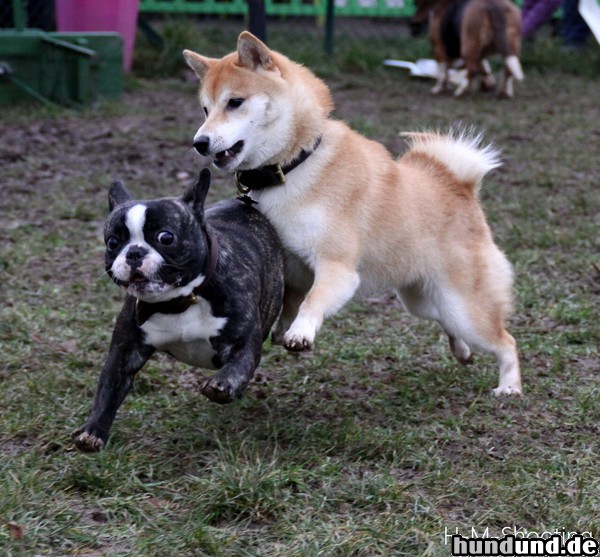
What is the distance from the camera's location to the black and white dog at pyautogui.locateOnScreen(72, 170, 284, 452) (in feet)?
9.63

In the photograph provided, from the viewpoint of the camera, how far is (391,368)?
426 centimetres

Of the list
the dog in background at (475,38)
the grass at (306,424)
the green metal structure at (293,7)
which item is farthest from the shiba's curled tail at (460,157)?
the green metal structure at (293,7)

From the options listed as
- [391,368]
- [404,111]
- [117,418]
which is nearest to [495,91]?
[404,111]

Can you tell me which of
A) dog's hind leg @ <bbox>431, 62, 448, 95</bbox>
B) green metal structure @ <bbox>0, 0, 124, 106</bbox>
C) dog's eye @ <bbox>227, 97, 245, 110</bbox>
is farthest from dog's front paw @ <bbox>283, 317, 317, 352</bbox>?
dog's hind leg @ <bbox>431, 62, 448, 95</bbox>

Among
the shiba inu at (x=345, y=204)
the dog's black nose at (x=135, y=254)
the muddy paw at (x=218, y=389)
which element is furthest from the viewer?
the shiba inu at (x=345, y=204)

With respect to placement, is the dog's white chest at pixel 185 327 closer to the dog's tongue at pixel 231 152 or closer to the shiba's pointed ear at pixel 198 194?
the shiba's pointed ear at pixel 198 194

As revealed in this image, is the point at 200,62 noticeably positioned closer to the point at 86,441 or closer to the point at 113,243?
the point at 113,243

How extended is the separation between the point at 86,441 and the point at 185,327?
46 cm

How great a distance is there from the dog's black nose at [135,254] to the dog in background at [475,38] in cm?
767

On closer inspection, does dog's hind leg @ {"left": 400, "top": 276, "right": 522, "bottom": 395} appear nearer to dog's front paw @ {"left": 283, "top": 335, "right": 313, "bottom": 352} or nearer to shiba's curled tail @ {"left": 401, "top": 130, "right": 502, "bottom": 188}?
shiba's curled tail @ {"left": 401, "top": 130, "right": 502, "bottom": 188}

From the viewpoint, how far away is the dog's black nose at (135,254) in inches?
113

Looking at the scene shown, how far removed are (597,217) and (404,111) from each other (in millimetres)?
3479

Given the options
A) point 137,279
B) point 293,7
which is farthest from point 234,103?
point 293,7

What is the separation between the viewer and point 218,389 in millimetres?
2994
